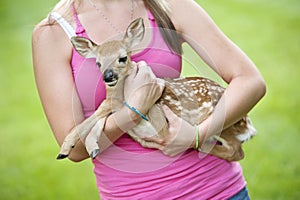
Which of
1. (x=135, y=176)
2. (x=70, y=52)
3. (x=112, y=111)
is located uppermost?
(x=70, y=52)

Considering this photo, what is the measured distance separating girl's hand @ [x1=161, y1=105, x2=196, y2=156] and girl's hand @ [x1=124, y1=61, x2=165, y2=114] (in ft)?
0.32

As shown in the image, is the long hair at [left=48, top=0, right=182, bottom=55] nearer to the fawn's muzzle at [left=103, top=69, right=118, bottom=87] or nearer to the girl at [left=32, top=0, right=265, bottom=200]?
the girl at [left=32, top=0, right=265, bottom=200]

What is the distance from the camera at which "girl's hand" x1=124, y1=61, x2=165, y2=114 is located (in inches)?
78.3

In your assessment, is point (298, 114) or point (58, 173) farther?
point (298, 114)

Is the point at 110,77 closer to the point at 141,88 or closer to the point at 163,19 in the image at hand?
the point at 141,88

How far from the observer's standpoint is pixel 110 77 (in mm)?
1941

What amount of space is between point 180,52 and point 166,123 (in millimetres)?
241

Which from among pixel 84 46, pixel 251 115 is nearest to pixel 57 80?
pixel 84 46

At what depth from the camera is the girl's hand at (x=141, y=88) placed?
6.53 feet

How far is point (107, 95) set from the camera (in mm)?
1988

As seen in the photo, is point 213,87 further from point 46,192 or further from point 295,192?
point 46,192

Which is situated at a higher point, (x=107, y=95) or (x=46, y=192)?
(x=107, y=95)

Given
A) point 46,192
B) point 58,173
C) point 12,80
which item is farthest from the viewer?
point 12,80

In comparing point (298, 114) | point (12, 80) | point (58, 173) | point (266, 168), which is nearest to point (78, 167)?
point (58, 173)
